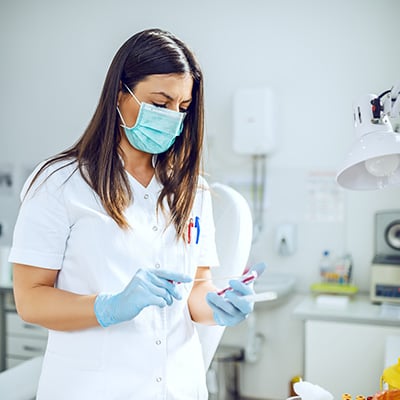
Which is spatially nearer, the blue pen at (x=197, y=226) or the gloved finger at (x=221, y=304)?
the gloved finger at (x=221, y=304)

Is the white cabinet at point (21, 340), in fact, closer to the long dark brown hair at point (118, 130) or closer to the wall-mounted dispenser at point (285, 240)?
the wall-mounted dispenser at point (285, 240)

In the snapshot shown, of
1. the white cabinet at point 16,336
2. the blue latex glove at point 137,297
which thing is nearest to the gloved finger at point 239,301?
the blue latex glove at point 137,297

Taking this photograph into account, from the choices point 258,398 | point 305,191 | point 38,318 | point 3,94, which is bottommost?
point 258,398

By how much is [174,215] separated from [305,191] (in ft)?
6.25

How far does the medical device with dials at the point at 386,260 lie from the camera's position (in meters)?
2.67

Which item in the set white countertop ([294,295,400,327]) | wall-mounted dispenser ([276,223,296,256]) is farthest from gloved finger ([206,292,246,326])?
wall-mounted dispenser ([276,223,296,256])

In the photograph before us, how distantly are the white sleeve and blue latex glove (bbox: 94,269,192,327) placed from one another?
0.46 feet

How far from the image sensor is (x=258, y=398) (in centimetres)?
327

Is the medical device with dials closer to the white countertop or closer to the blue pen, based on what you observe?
the white countertop

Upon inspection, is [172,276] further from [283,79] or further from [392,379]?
[283,79]

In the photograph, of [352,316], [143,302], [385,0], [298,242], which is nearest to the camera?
[143,302]

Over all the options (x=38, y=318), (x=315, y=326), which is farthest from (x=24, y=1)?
(x=38, y=318)

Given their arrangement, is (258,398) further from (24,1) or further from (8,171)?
(24,1)

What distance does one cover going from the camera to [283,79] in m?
3.14
